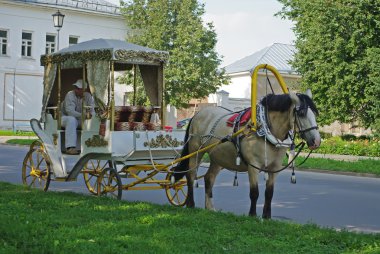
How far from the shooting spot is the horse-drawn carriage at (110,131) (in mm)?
12039

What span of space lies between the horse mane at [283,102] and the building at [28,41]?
138 feet

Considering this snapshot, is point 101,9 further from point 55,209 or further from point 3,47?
point 55,209

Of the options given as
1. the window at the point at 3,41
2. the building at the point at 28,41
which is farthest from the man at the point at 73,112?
the window at the point at 3,41

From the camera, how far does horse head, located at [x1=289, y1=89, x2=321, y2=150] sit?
9281mm

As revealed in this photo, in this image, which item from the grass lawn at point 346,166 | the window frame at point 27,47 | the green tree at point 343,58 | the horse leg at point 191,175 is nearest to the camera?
the horse leg at point 191,175

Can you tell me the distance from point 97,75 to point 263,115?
12.3 ft

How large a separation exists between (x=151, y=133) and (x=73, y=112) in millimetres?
1707

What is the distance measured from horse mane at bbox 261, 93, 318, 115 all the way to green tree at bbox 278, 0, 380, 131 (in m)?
20.8

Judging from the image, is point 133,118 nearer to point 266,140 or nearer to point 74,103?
point 74,103

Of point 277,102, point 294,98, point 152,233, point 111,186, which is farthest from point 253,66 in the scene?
point 152,233

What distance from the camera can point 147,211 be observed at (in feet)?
32.4

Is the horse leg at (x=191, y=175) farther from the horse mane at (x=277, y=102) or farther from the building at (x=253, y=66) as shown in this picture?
the building at (x=253, y=66)

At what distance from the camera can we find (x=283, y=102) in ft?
31.6

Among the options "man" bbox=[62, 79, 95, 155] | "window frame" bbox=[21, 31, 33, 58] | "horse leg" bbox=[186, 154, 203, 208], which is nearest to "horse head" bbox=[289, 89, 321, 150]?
"horse leg" bbox=[186, 154, 203, 208]
